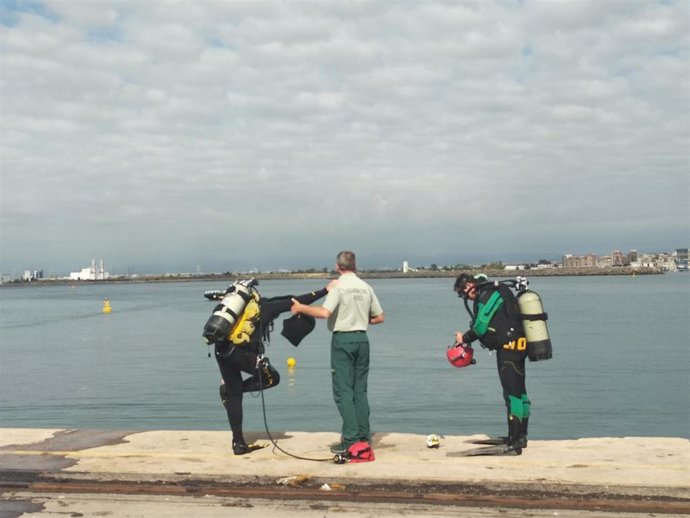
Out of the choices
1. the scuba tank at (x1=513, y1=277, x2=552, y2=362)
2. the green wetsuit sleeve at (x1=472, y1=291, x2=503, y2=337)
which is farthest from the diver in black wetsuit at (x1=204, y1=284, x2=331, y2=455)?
the scuba tank at (x1=513, y1=277, x2=552, y2=362)

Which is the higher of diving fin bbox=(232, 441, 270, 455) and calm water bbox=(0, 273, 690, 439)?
diving fin bbox=(232, 441, 270, 455)

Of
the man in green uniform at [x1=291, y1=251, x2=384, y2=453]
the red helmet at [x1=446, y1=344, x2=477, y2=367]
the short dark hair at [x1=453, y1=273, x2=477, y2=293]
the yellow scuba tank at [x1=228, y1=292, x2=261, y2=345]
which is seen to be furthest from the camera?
the red helmet at [x1=446, y1=344, x2=477, y2=367]

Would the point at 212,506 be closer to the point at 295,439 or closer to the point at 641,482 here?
the point at 295,439

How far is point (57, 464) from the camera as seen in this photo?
24.9ft

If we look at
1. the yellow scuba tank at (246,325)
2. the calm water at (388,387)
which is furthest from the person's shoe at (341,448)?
the calm water at (388,387)

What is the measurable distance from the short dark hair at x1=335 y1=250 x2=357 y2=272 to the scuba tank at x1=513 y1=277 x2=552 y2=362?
5.95 feet

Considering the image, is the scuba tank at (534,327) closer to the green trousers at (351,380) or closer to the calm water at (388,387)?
the green trousers at (351,380)

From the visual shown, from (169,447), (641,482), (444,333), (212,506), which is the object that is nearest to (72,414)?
(169,447)

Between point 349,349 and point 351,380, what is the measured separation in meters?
0.33

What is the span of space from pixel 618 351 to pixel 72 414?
25.1 m

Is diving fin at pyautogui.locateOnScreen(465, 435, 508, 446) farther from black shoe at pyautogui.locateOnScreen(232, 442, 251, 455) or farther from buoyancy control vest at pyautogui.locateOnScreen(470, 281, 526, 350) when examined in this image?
black shoe at pyautogui.locateOnScreen(232, 442, 251, 455)

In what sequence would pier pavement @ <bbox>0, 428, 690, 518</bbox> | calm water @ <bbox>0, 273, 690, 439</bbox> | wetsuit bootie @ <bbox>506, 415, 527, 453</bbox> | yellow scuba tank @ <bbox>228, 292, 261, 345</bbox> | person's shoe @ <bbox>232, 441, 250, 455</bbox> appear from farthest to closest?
calm water @ <bbox>0, 273, 690, 439</bbox>
person's shoe @ <bbox>232, 441, 250, 455</bbox>
yellow scuba tank @ <bbox>228, 292, 261, 345</bbox>
wetsuit bootie @ <bbox>506, 415, 527, 453</bbox>
pier pavement @ <bbox>0, 428, 690, 518</bbox>

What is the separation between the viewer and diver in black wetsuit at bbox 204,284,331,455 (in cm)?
786

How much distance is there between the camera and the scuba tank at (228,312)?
24.8ft
